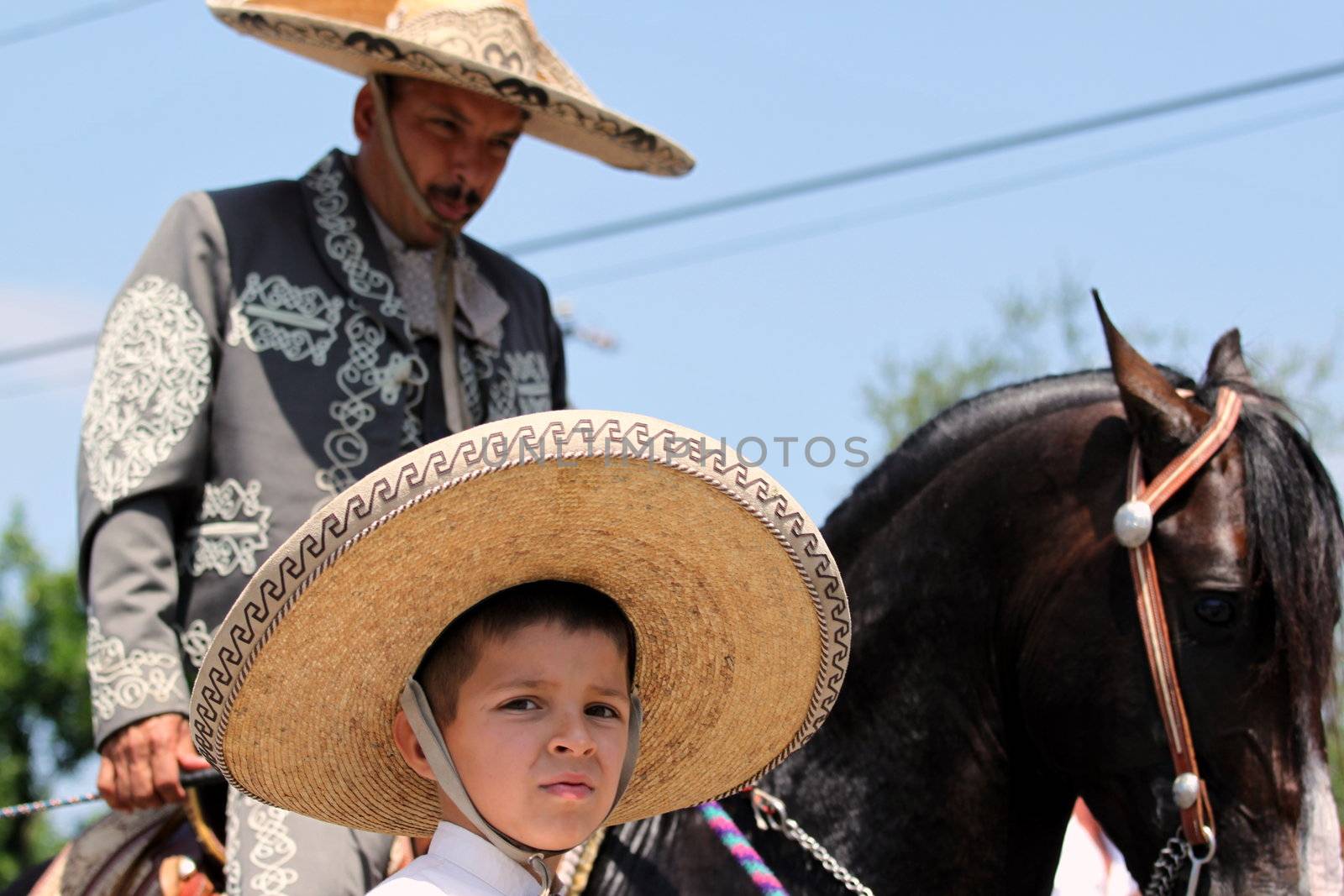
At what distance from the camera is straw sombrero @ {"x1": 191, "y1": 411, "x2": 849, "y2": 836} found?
1821mm

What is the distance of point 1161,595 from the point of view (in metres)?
2.50

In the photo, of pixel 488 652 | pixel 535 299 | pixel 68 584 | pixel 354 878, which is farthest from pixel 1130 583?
pixel 68 584

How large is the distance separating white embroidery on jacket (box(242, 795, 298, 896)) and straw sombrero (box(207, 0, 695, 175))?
1558mm

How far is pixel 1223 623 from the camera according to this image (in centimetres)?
247

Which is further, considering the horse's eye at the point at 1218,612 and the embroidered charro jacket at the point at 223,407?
the embroidered charro jacket at the point at 223,407

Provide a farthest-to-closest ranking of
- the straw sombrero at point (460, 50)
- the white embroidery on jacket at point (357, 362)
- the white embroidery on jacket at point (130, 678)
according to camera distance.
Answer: the straw sombrero at point (460, 50) → the white embroidery on jacket at point (357, 362) → the white embroidery on jacket at point (130, 678)

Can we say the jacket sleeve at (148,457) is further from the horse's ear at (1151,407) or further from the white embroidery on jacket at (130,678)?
the horse's ear at (1151,407)

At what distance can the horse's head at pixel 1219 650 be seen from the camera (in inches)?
94.7

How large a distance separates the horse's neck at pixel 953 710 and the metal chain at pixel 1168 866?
0.27 metres

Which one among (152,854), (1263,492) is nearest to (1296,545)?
(1263,492)

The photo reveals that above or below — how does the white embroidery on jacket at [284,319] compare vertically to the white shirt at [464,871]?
above

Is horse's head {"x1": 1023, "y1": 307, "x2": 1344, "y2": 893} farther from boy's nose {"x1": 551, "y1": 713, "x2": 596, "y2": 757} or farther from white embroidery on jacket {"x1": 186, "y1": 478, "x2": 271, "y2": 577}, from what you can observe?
white embroidery on jacket {"x1": 186, "y1": 478, "x2": 271, "y2": 577}

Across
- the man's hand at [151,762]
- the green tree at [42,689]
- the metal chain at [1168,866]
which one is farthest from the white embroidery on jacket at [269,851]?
the green tree at [42,689]

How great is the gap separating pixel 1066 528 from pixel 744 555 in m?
0.83
